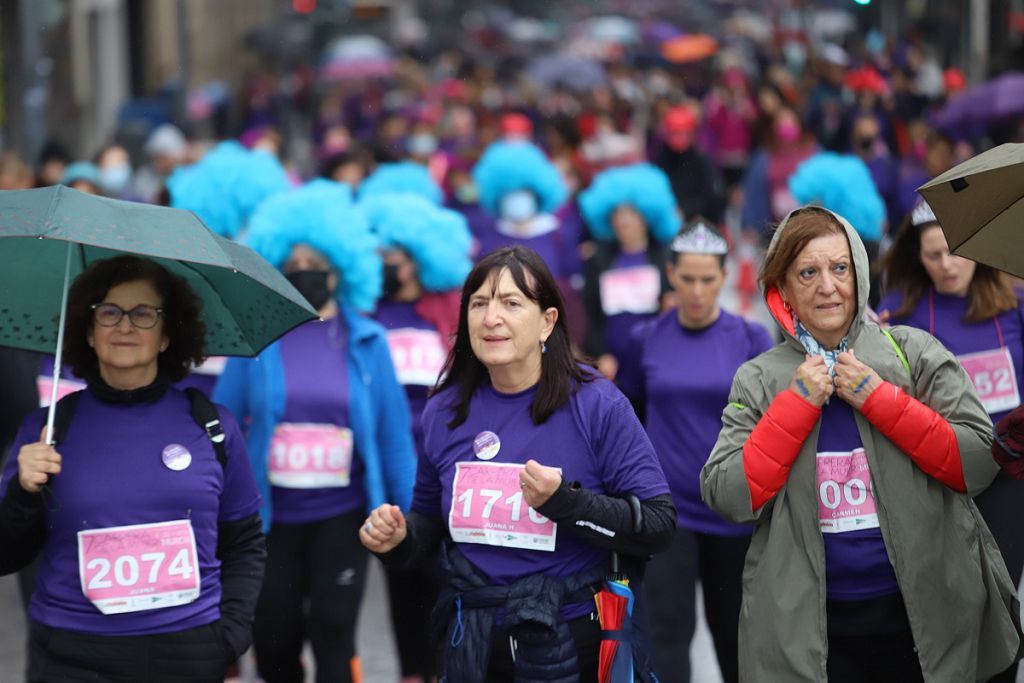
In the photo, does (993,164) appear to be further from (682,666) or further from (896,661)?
(682,666)

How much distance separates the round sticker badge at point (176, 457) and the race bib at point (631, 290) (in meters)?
4.58

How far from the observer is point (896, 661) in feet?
14.3

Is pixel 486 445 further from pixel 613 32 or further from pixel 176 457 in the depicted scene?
pixel 613 32

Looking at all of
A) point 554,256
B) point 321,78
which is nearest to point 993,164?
point 554,256

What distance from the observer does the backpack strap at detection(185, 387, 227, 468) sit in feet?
15.0

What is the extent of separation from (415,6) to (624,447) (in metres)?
56.3

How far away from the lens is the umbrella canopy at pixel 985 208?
170 inches

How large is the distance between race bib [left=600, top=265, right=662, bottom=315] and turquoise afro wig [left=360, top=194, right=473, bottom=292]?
103cm

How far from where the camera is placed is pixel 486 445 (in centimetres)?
433

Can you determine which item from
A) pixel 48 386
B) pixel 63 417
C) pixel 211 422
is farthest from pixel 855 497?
pixel 48 386

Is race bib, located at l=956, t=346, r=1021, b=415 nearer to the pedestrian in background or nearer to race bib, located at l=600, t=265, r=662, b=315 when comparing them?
the pedestrian in background

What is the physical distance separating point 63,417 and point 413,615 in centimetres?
267

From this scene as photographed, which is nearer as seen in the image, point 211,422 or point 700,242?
point 211,422

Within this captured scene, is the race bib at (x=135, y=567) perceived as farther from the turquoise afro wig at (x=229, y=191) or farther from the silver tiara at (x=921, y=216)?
the turquoise afro wig at (x=229, y=191)
